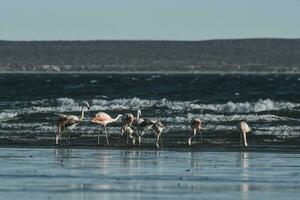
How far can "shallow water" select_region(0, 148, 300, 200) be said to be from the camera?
1894 centimetres

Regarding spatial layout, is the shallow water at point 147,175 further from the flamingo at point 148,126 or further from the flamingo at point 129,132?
the flamingo at point 129,132

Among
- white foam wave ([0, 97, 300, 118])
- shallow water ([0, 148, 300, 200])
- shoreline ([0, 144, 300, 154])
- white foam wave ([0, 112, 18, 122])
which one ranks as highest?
white foam wave ([0, 97, 300, 118])

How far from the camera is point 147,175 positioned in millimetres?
21547

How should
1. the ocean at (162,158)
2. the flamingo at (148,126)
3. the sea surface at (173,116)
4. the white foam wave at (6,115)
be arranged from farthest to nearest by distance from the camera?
the white foam wave at (6,115) < the sea surface at (173,116) < the flamingo at (148,126) < the ocean at (162,158)

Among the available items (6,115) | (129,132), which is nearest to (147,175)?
(129,132)

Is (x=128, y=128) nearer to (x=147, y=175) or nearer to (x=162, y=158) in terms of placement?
(x=162, y=158)

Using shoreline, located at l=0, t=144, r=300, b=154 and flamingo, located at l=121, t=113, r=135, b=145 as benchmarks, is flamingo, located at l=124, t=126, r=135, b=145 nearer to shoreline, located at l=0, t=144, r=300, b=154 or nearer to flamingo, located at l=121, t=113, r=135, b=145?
flamingo, located at l=121, t=113, r=135, b=145

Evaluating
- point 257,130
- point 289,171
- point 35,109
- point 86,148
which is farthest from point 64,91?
point 289,171

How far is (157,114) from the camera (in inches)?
1671

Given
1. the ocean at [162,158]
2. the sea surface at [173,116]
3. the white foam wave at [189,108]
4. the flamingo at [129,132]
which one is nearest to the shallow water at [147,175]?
the ocean at [162,158]

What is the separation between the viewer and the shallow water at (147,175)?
62.1 feet

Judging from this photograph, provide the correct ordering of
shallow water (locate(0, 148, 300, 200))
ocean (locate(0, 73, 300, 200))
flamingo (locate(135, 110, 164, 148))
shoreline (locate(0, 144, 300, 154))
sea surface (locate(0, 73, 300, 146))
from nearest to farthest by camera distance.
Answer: shallow water (locate(0, 148, 300, 200))
ocean (locate(0, 73, 300, 200))
shoreline (locate(0, 144, 300, 154))
flamingo (locate(135, 110, 164, 148))
sea surface (locate(0, 73, 300, 146))

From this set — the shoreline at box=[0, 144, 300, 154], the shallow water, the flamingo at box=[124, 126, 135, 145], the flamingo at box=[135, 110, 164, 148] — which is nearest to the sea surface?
the flamingo at box=[135, 110, 164, 148]

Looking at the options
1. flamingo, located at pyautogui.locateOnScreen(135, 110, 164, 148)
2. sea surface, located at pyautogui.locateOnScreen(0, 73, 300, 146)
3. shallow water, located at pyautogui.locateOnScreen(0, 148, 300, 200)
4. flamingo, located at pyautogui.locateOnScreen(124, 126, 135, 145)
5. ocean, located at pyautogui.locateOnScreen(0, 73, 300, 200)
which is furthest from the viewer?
sea surface, located at pyautogui.locateOnScreen(0, 73, 300, 146)
